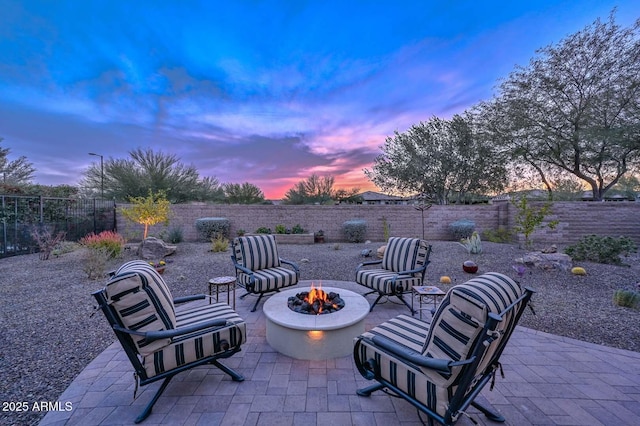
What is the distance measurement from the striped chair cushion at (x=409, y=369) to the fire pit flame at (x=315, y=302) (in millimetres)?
833

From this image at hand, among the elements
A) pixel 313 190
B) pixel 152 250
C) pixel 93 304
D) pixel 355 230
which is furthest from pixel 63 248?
pixel 313 190

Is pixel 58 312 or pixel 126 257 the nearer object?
pixel 58 312

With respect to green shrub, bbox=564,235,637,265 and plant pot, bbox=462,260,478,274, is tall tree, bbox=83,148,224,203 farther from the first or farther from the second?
green shrub, bbox=564,235,637,265

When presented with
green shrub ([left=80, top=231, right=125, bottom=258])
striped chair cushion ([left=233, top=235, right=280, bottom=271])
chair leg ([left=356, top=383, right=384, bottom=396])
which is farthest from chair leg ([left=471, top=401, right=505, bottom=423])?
green shrub ([left=80, top=231, right=125, bottom=258])

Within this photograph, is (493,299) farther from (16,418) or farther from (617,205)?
(617,205)

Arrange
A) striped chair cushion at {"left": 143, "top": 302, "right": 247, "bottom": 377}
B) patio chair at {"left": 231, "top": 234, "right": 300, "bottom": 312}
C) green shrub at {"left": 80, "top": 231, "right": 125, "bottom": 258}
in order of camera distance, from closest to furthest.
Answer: striped chair cushion at {"left": 143, "top": 302, "right": 247, "bottom": 377}
patio chair at {"left": 231, "top": 234, "right": 300, "bottom": 312}
green shrub at {"left": 80, "top": 231, "right": 125, "bottom": 258}

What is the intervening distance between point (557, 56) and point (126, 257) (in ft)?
58.6

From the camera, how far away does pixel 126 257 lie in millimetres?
7270

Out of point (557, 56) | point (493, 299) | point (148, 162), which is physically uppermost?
point (557, 56)

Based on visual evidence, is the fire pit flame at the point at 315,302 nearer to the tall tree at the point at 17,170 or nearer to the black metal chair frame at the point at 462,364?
the black metal chair frame at the point at 462,364

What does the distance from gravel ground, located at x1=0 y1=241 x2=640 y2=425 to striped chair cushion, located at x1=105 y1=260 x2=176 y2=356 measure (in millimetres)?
991

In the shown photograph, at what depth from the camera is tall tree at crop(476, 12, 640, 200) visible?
997 cm

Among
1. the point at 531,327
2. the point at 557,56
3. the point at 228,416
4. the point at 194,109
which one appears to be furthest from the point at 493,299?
the point at 557,56

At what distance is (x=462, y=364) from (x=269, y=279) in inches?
117
